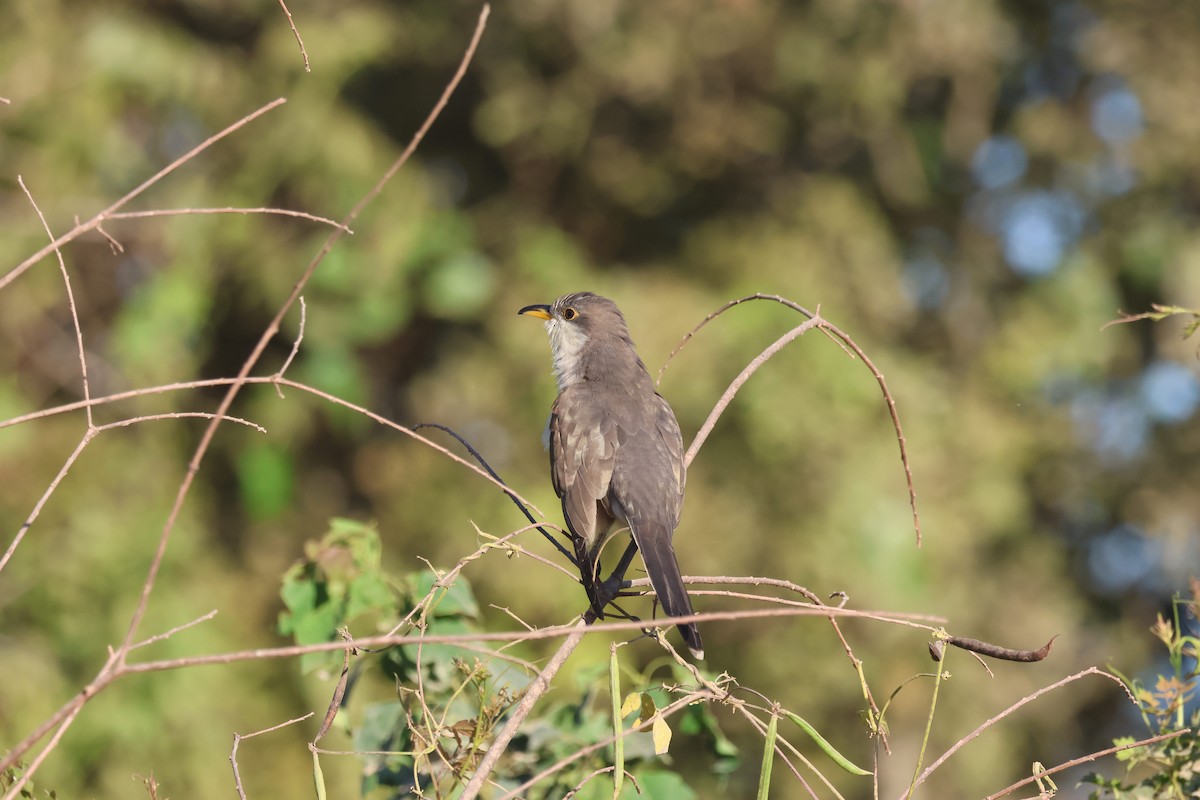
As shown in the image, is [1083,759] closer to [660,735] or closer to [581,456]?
[660,735]

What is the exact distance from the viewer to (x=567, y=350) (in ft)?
16.3

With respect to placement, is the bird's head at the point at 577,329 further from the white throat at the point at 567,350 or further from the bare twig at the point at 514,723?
the bare twig at the point at 514,723

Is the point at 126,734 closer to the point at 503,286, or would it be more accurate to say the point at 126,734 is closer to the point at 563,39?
the point at 503,286

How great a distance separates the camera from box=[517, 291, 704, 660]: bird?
3.74 m

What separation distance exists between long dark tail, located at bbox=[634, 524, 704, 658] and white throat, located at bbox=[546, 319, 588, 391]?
43.0 inches

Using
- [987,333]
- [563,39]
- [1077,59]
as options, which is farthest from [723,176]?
[1077,59]

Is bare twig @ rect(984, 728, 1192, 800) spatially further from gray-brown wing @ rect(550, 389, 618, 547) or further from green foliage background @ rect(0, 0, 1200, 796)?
green foliage background @ rect(0, 0, 1200, 796)

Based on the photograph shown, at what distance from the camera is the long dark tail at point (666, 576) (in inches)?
116

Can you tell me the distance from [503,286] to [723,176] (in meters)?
1.94

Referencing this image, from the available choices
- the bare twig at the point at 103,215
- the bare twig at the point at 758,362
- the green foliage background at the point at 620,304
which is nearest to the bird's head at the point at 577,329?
the bare twig at the point at 758,362

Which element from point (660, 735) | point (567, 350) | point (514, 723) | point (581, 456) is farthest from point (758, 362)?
point (567, 350)

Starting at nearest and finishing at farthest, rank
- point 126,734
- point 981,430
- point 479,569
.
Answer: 1. point 126,734
2. point 479,569
3. point 981,430

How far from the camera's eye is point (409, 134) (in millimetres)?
10711

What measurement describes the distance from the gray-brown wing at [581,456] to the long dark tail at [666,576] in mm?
231
